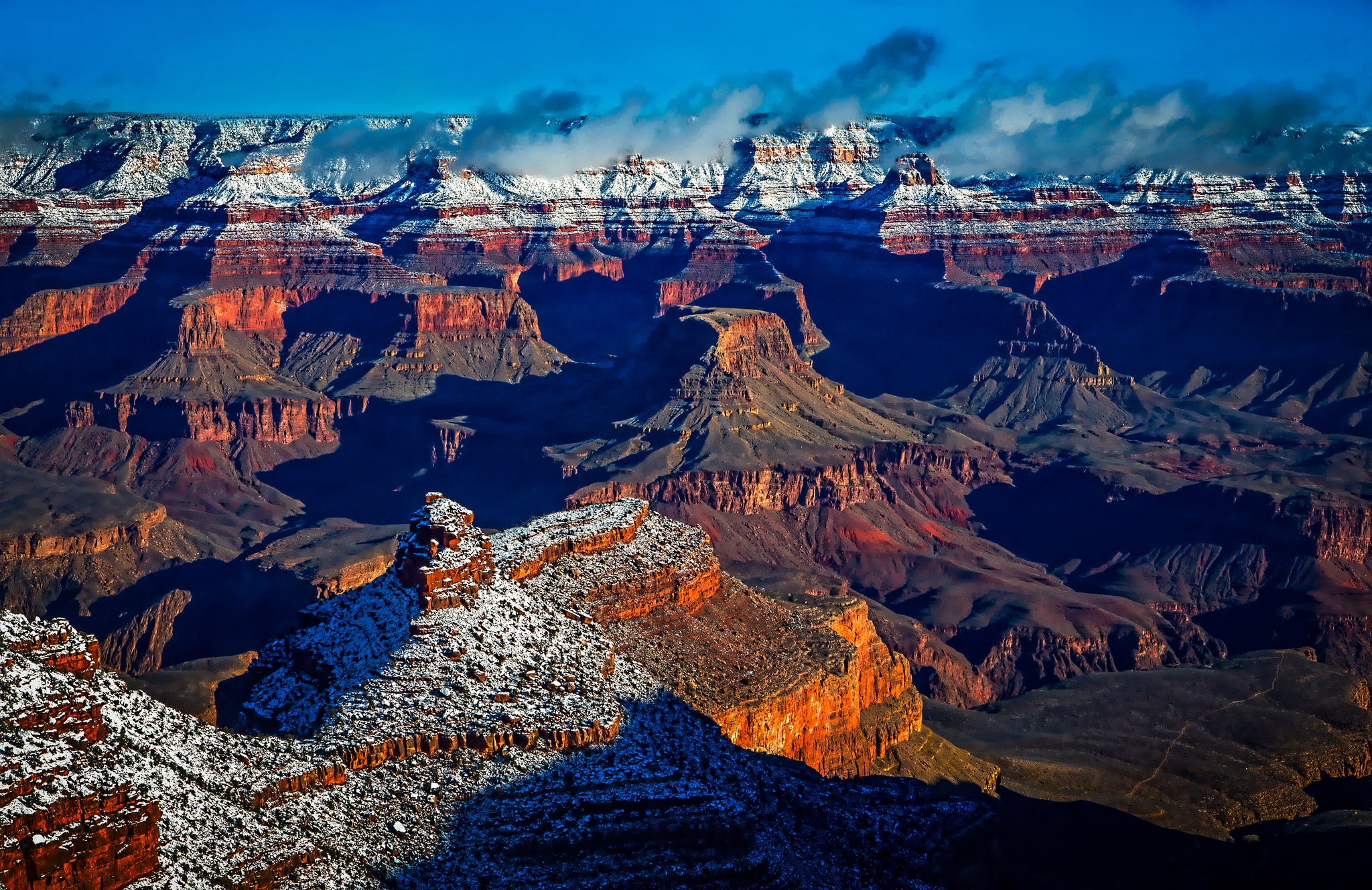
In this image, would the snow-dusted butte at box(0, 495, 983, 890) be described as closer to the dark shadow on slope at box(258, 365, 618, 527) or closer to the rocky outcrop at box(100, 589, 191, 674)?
the rocky outcrop at box(100, 589, 191, 674)

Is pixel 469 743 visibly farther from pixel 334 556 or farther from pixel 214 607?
pixel 334 556

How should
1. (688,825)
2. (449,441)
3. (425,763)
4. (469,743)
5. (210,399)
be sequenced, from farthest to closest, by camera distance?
(210,399) → (449,441) → (469,743) → (425,763) → (688,825)

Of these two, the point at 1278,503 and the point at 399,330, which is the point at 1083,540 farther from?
the point at 399,330

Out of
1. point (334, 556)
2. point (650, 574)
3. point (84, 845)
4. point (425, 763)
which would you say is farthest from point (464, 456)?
point (84, 845)

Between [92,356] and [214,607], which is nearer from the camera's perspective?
[214,607]

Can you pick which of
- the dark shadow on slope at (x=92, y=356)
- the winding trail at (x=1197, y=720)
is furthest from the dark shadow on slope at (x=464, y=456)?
the winding trail at (x=1197, y=720)

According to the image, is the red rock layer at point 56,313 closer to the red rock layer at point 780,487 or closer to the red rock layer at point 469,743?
the red rock layer at point 780,487
